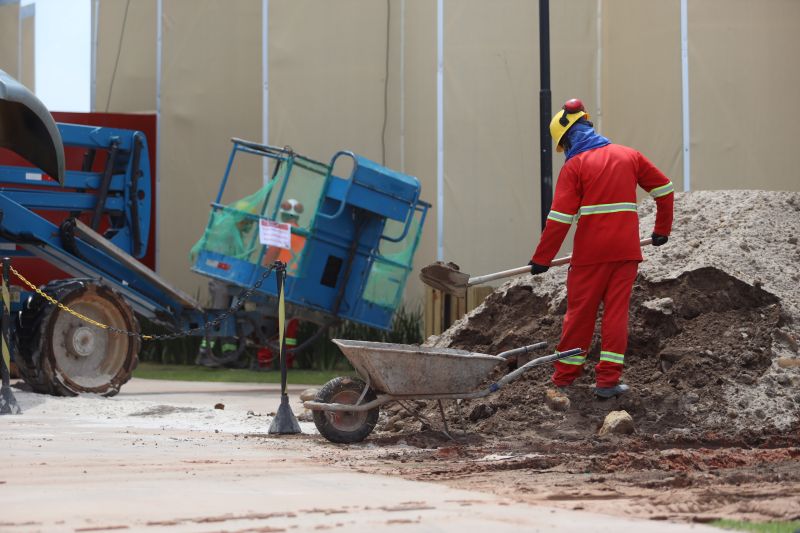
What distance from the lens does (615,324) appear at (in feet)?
31.6

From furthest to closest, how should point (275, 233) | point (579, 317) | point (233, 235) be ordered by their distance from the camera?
point (233, 235)
point (275, 233)
point (579, 317)

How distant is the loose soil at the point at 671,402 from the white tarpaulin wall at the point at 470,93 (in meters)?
4.56

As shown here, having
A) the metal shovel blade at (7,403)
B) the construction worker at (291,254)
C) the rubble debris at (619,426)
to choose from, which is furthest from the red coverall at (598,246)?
the construction worker at (291,254)

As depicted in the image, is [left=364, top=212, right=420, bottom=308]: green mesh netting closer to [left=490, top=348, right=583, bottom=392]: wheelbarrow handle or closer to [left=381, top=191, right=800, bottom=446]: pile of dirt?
[left=381, top=191, right=800, bottom=446]: pile of dirt

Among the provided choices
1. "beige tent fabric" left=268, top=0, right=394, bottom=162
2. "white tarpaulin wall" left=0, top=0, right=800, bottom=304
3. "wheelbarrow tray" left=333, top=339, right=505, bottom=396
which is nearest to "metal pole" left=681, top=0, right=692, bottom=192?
"white tarpaulin wall" left=0, top=0, right=800, bottom=304

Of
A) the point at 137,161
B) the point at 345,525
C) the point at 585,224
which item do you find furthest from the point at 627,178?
the point at 137,161

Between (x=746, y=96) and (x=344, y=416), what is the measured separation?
964 centimetres

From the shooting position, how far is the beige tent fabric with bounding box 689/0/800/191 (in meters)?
16.8

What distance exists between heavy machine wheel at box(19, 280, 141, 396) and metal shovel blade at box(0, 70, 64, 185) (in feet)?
27.2

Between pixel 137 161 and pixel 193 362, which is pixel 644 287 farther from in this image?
pixel 193 362

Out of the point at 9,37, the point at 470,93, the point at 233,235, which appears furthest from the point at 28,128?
the point at 9,37

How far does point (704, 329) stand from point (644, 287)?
0.81 metres

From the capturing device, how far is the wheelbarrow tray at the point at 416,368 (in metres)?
8.75

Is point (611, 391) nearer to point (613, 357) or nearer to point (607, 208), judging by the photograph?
point (613, 357)
